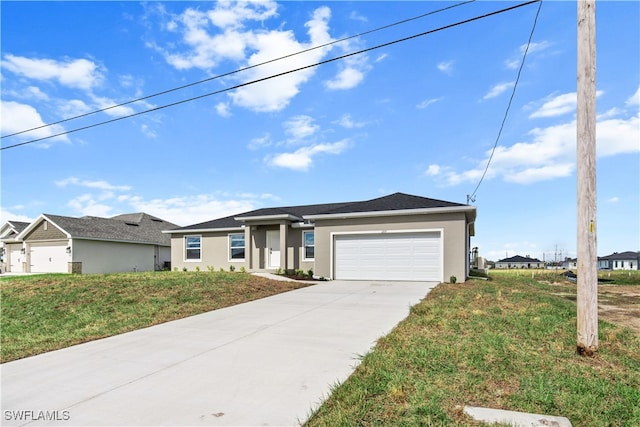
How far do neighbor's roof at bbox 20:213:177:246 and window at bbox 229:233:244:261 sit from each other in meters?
10.2

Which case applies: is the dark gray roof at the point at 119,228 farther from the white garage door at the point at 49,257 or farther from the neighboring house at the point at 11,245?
the neighboring house at the point at 11,245

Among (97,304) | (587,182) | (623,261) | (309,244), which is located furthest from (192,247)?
(623,261)

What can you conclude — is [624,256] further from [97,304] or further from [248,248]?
[97,304]

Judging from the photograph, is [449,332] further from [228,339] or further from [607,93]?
[607,93]

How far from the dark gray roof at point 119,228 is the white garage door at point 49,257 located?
1.44m

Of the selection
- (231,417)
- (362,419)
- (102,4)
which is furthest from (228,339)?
(102,4)

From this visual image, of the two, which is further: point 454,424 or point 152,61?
point 152,61

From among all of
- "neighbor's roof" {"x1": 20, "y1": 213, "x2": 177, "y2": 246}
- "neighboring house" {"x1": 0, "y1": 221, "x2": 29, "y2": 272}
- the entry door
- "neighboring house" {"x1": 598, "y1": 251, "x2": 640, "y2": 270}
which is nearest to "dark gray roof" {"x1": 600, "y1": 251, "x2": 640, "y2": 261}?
"neighboring house" {"x1": 598, "y1": 251, "x2": 640, "y2": 270}

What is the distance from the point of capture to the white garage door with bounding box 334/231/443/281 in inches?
589

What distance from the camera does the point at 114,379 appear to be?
14.4ft

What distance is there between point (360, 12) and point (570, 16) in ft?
14.2

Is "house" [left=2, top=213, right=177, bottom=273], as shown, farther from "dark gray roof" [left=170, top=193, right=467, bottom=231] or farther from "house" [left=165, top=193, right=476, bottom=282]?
"house" [left=165, top=193, right=476, bottom=282]

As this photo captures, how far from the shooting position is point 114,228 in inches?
1057

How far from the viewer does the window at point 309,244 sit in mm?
19250
